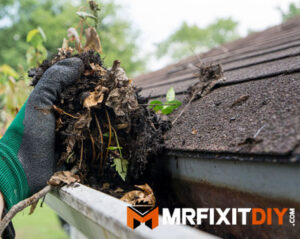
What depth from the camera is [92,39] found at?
51.8 inches

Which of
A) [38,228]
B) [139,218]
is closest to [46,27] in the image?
[38,228]

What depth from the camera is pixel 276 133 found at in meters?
0.67

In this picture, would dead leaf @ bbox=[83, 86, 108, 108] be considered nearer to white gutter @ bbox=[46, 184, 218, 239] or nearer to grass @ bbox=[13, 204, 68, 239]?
white gutter @ bbox=[46, 184, 218, 239]

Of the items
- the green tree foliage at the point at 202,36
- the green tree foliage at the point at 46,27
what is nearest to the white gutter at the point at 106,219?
the green tree foliage at the point at 46,27

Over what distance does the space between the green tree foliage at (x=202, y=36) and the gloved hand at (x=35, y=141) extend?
24.7 meters

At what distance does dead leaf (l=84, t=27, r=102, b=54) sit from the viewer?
51.4 inches

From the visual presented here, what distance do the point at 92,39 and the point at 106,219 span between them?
975 mm

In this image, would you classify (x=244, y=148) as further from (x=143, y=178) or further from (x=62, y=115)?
(x=62, y=115)

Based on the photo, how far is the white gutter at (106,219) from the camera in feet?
1.62

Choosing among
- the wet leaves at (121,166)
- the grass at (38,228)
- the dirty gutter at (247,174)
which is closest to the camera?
the dirty gutter at (247,174)

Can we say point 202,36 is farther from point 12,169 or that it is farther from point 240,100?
point 12,169

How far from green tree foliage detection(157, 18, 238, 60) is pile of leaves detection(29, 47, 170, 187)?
2457 cm

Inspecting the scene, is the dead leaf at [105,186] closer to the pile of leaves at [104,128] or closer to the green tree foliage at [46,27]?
the pile of leaves at [104,128]

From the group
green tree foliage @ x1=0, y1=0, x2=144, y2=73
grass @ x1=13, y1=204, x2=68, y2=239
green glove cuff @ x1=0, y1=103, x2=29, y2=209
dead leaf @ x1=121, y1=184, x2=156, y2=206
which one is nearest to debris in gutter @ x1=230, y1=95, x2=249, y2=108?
dead leaf @ x1=121, y1=184, x2=156, y2=206
